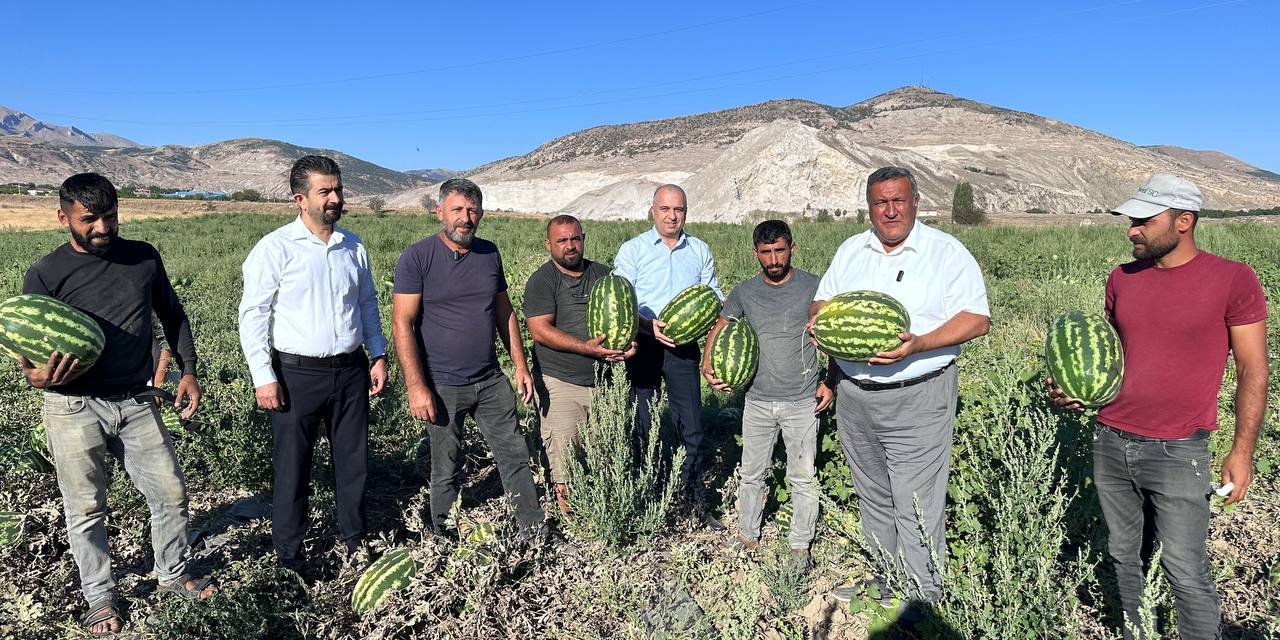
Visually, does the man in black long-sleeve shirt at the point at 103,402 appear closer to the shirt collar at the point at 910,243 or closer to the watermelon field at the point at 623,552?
the watermelon field at the point at 623,552

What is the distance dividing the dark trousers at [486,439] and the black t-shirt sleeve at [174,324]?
4.31ft

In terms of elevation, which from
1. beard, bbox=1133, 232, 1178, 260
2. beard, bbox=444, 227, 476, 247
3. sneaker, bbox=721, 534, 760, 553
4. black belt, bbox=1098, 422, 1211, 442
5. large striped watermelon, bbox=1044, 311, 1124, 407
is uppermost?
beard, bbox=444, 227, 476, 247

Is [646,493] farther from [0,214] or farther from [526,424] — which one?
[0,214]

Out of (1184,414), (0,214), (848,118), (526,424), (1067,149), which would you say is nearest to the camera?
(1184,414)

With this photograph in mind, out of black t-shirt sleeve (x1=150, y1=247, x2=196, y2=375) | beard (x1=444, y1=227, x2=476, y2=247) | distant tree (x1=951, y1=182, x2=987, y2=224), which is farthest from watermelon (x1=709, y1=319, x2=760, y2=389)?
distant tree (x1=951, y1=182, x2=987, y2=224)

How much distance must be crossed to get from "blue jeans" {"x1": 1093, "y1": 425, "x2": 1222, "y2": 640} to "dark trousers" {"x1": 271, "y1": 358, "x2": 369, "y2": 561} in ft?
12.2

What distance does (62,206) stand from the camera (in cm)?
305

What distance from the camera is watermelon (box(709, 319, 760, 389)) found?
3.70 metres

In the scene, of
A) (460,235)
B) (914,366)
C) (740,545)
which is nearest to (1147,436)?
(914,366)

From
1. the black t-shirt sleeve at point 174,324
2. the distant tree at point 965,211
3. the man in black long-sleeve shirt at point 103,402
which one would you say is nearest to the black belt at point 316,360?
the black t-shirt sleeve at point 174,324

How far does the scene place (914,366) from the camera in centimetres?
315

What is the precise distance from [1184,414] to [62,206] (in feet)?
16.1

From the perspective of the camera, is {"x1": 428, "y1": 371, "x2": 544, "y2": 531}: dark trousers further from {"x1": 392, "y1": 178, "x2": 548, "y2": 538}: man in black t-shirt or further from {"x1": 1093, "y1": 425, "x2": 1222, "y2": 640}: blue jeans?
{"x1": 1093, "y1": 425, "x2": 1222, "y2": 640}: blue jeans

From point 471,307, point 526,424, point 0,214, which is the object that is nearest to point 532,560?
point 471,307
